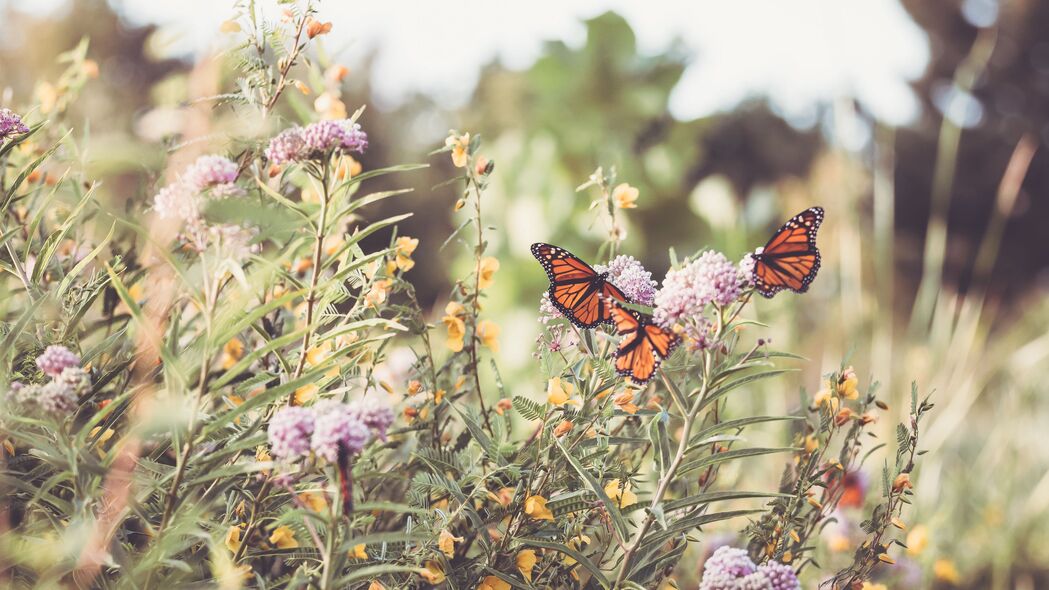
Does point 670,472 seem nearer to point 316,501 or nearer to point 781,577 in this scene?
point 781,577

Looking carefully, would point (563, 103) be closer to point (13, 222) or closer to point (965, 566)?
point (965, 566)

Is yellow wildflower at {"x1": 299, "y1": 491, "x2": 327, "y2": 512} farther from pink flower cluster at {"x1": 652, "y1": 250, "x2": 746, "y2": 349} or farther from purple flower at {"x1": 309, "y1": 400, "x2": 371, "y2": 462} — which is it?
pink flower cluster at {"x1": 652, "y1": 250, "x2": 746, "y2": 349}

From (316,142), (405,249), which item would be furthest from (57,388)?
(405,249)

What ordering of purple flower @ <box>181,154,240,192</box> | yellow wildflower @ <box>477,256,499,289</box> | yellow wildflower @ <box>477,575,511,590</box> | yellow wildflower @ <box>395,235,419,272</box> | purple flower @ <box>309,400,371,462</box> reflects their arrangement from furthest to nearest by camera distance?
yellow wildflower @ <box>477,256,499,289</box>
yellow wildflower @ <box>395,235,419,272</box>
yellow wildflower @ <box>477,575,511,590</box>
purple flower @ <box>181,154,240,192</box>
purple flower @ <box>309,400,371,462</box>

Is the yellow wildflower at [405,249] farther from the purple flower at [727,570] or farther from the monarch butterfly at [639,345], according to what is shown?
the purple flower at [727,570]

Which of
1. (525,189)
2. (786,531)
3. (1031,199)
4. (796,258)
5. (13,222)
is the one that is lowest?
(13,222)

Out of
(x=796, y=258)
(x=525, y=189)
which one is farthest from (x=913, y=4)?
(x=796, y=258)

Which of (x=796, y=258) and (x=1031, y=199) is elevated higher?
(x=1031, y=199)

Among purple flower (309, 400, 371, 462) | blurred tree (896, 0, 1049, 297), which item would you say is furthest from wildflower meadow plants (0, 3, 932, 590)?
blurred tree (896, 0, 1049, 297)
